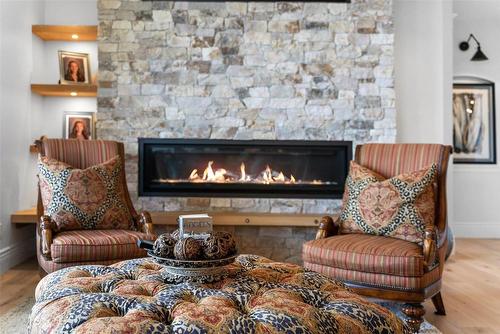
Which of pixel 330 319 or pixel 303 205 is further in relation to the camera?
pixel 303 205

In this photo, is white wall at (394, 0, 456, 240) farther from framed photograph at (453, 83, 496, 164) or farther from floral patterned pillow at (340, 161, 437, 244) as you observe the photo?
floral patterned pillow at (340, 161, 437, 244)

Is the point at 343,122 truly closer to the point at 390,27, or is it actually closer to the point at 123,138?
the point at 390,27

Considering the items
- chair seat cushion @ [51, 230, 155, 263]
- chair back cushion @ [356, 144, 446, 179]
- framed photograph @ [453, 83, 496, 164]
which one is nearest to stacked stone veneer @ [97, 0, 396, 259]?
chair back cushion @ [356, 144, 446, 179]

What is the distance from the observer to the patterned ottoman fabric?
122cm

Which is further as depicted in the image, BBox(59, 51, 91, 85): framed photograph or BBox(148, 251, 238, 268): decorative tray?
BBox(59, 51, 91, 85): framed photograph

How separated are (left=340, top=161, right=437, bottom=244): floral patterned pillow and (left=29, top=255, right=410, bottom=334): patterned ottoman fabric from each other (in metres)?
1.07

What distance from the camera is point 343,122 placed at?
4.06 m

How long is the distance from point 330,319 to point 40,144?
2.55 m

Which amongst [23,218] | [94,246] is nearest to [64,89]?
[23,218]

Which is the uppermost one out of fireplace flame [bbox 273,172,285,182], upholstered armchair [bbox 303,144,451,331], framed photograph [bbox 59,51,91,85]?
framed photograph [bbox 59,51,91,85]

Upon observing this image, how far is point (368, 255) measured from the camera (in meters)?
2.33

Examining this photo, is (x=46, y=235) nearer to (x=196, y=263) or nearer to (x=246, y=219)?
(x=196, y=263)

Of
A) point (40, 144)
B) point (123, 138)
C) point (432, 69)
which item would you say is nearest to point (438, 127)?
point (432, 69)

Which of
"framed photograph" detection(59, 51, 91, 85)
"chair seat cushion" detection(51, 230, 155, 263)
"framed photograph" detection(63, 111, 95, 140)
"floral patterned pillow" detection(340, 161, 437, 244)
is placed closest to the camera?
"chair seat cushion" detection(51, 230, 155, 263)
